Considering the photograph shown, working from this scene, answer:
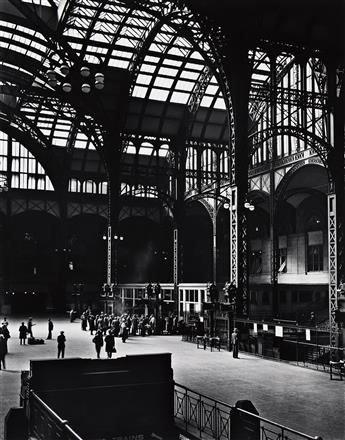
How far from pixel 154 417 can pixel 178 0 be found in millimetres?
17677

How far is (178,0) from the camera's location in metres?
23.9

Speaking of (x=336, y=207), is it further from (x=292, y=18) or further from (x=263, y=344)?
(x=292, y=18)

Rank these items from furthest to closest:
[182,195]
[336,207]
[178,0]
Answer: [182,195] < [336,207] < [178,0]

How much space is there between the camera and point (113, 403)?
45.4ft

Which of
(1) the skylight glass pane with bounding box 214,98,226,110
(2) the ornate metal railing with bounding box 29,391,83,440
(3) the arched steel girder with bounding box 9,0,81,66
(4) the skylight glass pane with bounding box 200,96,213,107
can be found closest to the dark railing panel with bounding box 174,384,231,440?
(2) the ornate metal railing with bounding box 29,391,83,440

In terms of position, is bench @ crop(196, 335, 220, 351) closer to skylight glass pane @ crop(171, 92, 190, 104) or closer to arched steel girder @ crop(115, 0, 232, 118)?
arched steel girder @ crop(115, 0, 232, 118)

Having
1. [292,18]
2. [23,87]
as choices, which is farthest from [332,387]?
[23,87]

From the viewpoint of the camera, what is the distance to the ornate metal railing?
964 centimetres

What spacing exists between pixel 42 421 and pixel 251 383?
878 centimetres

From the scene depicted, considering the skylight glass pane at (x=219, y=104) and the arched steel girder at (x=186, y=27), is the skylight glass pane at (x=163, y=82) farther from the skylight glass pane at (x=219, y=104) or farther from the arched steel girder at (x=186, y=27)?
the arched steel girder at (x=186, y=27)

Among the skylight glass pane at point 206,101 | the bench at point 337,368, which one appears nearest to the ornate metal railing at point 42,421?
the bench at point 337,368

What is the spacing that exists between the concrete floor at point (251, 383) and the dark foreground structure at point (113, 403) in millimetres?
1089

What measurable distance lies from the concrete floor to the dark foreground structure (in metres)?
1.09

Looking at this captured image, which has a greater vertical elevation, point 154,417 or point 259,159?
point 259,159
